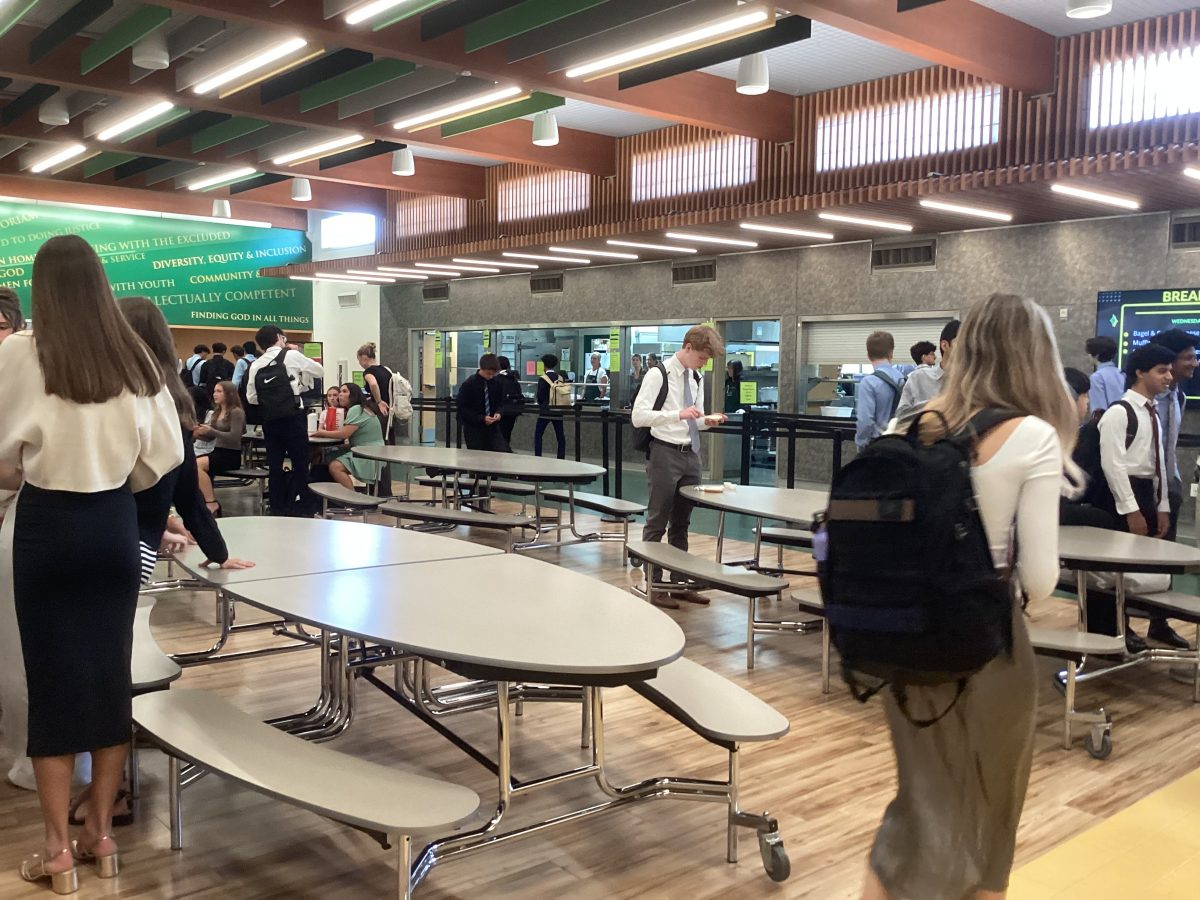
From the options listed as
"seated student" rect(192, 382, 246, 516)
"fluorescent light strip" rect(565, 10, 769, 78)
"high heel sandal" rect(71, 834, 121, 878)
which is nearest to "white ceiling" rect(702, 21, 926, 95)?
"fluorescent light strip" rect(565, 10, 769, 78)

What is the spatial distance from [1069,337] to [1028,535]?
768 cm

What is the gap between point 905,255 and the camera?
9.62 metres

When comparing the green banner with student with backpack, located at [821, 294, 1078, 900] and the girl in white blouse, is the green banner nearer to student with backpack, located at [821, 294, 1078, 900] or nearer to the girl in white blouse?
the girl in white blouse

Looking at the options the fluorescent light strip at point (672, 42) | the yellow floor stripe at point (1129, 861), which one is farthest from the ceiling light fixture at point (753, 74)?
the yellow floor stripe at point (1129, 861)

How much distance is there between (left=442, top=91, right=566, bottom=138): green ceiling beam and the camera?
772 cm

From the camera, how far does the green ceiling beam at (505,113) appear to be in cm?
772

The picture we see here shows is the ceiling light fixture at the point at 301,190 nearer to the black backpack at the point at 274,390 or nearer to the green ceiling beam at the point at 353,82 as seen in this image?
the green ceiling beam at the point at 353,82

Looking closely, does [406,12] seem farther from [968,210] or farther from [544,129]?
[968,210]

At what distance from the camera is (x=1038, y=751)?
359 centimetres

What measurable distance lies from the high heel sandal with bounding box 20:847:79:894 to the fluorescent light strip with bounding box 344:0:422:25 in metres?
4.60

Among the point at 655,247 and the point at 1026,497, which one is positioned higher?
the point at 655,247

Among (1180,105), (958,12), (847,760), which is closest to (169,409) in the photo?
(847,760)

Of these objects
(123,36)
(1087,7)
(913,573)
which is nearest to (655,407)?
(1087,7)

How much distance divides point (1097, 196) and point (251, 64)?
616 centimetres
